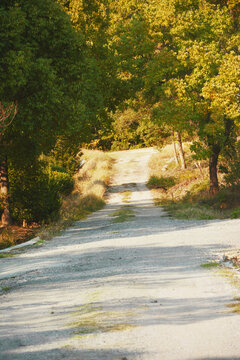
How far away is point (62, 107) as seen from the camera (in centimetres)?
1254

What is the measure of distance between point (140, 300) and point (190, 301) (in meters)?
0.60

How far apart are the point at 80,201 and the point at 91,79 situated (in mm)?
9874

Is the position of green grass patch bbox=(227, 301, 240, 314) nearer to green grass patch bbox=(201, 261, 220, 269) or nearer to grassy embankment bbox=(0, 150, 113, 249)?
green grass patch bbox=(201, 261, 220, 269)

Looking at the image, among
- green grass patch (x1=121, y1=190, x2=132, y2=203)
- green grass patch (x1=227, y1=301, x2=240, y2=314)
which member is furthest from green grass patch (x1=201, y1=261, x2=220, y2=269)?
green grass patch (x1=121, y1=190, x2=132, y2=203)

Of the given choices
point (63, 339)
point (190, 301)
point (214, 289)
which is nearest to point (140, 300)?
Answer: point (190, 301)

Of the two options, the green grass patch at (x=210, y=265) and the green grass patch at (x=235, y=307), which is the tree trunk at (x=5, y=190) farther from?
the green grass patch at (x=235, y=307)

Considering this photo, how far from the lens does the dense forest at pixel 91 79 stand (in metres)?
11.8

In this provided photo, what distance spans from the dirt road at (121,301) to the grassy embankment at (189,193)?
5272 millimetres

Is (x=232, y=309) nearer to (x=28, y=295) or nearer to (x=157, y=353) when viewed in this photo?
(x=157, y=353)

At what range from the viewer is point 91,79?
15109mm

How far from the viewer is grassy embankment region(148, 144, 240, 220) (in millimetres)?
16484

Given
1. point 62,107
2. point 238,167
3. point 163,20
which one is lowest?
point 238,167

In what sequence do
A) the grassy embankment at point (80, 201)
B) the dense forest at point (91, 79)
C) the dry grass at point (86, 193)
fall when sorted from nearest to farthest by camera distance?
the dense forest at point (91, 79)
the grassy embankment at point (80, 201)
the dry grass at point (86, 193)

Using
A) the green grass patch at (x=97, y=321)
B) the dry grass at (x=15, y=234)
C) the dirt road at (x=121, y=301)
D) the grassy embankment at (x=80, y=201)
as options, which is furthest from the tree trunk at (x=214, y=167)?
the green grass patch at (x=97, y=321)
